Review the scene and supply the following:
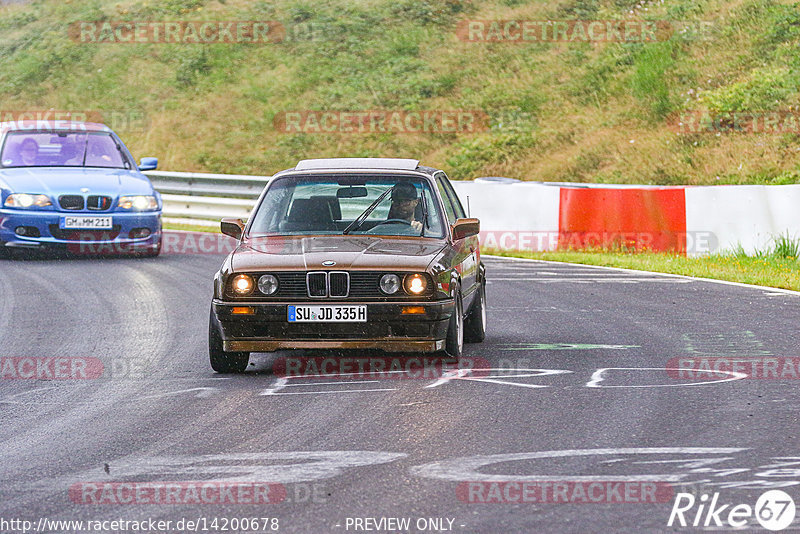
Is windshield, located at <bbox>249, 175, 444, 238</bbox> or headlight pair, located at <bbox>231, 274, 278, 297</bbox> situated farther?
windshield, located at <bbox>249, 175, 444, 238</bbox>

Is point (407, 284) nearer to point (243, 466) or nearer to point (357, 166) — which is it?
point (357, 166)

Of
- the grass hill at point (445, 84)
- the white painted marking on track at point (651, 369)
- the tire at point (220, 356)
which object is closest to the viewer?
the white painted marking on track at point (651, 369)

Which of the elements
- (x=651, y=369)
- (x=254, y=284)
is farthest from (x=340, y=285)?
(x=651, y=369)

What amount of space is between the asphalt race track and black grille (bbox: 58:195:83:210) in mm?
5079

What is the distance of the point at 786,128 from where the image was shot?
27031 mm

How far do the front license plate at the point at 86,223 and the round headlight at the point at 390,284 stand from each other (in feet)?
30.9

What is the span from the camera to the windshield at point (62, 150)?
17922mm

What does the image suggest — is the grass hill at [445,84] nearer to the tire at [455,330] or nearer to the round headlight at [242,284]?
the tire at [455,330]

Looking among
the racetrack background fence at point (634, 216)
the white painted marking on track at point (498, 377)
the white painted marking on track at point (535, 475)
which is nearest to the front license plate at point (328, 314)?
the white painted marking on track at point (498, 377)

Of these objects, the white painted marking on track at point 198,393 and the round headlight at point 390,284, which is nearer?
the white painted marking on track at point 198,393

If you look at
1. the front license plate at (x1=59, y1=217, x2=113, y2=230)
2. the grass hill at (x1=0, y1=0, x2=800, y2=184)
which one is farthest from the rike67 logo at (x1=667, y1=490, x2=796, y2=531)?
the grass hill at (x1=0, y1=0, x2=800, y2=184)

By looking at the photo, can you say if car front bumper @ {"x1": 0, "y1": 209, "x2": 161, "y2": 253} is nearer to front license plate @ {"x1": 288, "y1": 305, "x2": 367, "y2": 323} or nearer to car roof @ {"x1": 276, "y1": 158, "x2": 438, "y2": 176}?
car roof @ {"x1": 276, "y1": 158, "x2": 438, "y2": 176}

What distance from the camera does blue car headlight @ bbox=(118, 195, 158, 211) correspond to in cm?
1719

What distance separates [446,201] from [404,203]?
0.63 metres
